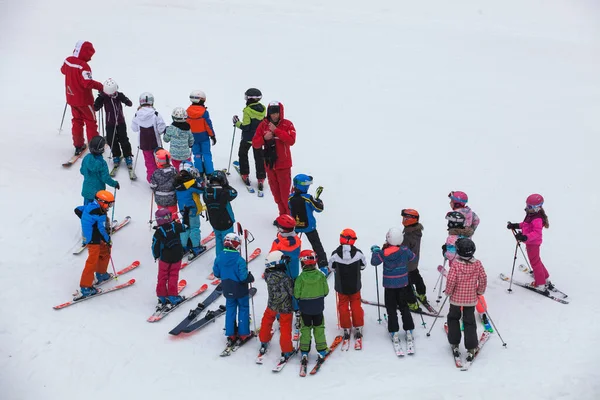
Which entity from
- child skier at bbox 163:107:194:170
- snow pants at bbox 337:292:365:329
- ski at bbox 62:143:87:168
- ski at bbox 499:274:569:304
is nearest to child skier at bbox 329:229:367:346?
snow pants at bbox 337:292:365:329

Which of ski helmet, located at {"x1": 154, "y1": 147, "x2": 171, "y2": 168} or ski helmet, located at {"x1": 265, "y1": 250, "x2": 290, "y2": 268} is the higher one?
ski helmet, located at {"x1": 154, "y1": 147, "x2": 171, "y2": 168}

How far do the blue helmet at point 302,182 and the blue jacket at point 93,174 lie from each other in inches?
124

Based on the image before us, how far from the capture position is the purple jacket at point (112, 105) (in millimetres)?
12039

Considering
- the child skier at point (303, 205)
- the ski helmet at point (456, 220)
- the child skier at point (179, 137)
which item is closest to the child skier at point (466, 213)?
the ski helmet at point (456, 220)

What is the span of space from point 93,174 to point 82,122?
9.04 ft

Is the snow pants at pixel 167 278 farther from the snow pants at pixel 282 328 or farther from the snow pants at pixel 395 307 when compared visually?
the snow pants at pixel 395 307

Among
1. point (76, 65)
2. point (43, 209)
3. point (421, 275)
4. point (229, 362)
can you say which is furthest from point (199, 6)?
point (229, 362)

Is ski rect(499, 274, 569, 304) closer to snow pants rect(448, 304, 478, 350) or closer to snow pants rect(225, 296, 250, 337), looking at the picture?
snow pants rect(448, 304, 478, 350)

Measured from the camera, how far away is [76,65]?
12.1 m

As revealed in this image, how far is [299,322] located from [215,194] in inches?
93.4

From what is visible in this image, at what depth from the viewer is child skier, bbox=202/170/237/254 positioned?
9586 mm

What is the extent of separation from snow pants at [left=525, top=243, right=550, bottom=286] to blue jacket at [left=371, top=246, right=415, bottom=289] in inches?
98.7

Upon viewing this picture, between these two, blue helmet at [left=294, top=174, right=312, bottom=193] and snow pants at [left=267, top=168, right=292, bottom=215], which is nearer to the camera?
blue helmet at [left=294, top=174, right=312, bottom=193]

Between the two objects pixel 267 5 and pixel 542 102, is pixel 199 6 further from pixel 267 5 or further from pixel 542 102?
pixel 542 102
